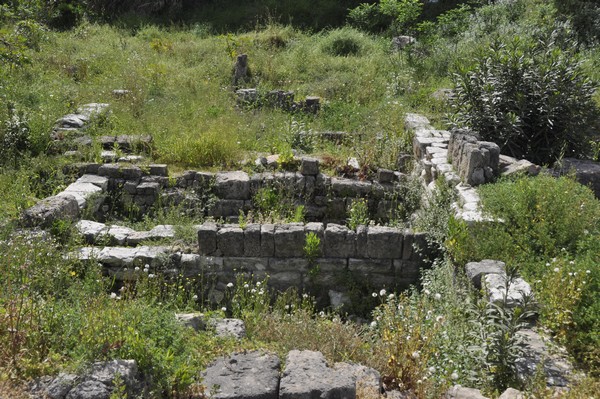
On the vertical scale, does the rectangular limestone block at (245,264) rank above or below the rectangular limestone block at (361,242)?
below

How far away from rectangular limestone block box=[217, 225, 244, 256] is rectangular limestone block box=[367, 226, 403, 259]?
1.52 metres

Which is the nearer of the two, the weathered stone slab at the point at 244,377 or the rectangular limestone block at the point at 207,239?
the weathered stone slab at the point at 244,377

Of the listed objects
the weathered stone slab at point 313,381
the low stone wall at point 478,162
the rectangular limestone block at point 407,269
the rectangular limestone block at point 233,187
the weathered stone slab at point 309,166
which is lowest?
the rectangular limestone block at point 407,269

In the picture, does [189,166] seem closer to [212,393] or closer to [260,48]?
[212,393]

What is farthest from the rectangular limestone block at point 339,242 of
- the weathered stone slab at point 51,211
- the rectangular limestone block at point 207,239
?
the weathered stone slab at point 51,211

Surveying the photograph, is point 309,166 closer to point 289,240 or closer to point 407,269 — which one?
point 289,240

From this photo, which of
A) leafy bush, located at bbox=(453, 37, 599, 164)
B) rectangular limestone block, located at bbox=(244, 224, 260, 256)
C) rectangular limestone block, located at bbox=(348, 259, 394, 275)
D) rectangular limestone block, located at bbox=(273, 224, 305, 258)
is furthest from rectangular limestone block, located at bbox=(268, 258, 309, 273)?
leafy bush, located at bbox=(453, 37, 599, 164)

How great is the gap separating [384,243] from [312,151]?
372 centimetres

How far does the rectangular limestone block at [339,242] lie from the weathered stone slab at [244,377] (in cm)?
227

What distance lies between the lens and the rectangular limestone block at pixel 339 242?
260 inches

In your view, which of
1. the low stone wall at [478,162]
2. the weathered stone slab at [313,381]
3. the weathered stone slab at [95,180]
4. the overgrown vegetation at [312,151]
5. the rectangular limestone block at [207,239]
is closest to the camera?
the weathered stone slab at [313,381]

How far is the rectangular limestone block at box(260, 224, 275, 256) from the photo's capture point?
21.7 ft

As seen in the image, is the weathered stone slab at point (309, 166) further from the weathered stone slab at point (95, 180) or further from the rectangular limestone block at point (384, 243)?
the weathered stone slab at point (95, 180)

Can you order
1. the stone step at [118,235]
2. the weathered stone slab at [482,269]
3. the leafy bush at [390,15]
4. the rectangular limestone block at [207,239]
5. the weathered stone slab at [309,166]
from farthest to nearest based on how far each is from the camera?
1. the leafy bush at [390,15]
2. the weathered stone slab at [309,166]
3. the stone step at [118,235]
4. the rectangular limestone block at [207,239]
5. the weathered stone slab at [482,269]
